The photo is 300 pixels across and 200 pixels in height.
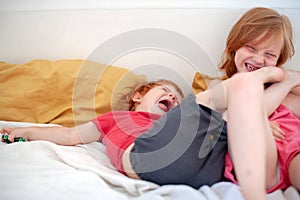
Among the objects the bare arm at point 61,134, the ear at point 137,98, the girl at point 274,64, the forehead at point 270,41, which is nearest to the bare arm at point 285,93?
the girl at point 274,64

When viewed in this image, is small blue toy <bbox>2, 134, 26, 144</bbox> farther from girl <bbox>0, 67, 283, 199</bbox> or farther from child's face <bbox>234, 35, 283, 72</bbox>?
child's face <bbox>234, 35, 283, 72</bbox>

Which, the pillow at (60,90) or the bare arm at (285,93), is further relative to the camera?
the pillow at (60,90)

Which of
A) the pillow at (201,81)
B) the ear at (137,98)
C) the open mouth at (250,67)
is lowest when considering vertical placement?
the ear at (137,98)

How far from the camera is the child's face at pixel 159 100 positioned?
41.9 inches

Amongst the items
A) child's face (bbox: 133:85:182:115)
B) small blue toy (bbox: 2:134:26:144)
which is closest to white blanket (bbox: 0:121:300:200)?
small blue toy (bbox: 2:134:26:144)

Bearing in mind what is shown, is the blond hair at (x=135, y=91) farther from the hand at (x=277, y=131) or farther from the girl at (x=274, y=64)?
the hand at (x=277, y=131)

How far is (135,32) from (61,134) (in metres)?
0.57

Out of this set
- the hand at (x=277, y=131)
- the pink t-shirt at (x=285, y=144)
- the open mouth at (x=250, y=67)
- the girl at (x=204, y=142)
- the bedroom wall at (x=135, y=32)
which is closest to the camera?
the girl at (x=204, y=142)

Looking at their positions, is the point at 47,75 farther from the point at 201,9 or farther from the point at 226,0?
the point at 226,0

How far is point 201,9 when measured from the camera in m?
1.35

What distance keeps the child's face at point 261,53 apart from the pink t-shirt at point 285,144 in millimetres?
Answer: 168

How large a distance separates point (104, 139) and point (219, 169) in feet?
1.21

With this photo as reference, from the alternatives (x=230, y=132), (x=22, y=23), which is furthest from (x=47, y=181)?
(x=22, y=23)

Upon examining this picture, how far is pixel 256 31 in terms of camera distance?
112 cm
